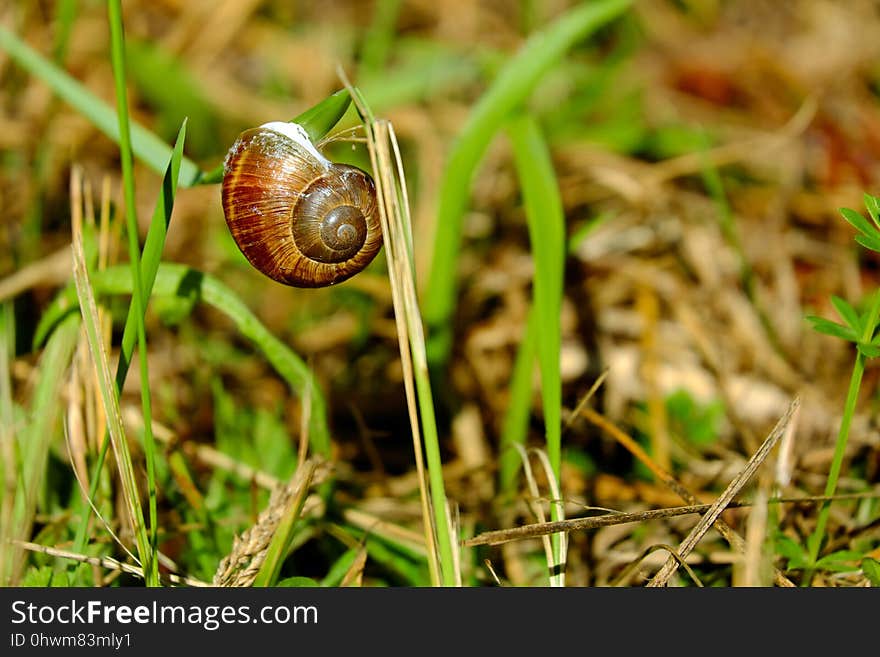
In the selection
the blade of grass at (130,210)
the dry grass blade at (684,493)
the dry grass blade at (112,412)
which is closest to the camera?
the blade of grass at (130,210)

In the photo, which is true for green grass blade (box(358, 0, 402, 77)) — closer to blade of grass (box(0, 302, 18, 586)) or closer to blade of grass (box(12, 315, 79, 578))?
blade of grass (box(0, 302, 18, 586))

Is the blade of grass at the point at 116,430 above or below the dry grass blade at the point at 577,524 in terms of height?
above

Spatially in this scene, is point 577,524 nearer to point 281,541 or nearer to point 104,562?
point 281,541

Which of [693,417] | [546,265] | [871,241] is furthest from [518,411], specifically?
[871,241]

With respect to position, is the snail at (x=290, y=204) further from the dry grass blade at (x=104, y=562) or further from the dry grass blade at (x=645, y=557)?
the dry grass blade at (x=645, y=557)

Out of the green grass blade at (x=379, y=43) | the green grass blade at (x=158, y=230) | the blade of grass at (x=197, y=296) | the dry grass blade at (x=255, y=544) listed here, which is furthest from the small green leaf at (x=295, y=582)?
the green grass blade at (x=379, y=43)
